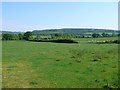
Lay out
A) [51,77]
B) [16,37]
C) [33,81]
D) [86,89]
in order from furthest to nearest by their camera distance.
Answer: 1. [16,37]
2. [51,77]
3. [33,81]
4. [86,89]

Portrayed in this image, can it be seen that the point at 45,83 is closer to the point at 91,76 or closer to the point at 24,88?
the point at 24,88

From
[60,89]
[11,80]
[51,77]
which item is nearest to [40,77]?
[51,77]

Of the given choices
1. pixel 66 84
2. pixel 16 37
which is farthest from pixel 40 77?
pixel 16 37

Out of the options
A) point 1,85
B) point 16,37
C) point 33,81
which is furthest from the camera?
point 16,37

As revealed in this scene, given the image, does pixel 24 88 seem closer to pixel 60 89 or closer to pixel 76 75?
pixel 60 89

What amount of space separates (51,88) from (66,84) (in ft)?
4.34

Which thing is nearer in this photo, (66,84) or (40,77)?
(66,84)

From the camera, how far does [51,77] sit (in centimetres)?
1670

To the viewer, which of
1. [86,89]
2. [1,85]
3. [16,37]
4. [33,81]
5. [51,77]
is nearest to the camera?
[86,89]

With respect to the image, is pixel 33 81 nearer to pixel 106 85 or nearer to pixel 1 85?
pixel 1 85

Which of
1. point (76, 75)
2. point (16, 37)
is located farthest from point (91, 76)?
point (16, 37)

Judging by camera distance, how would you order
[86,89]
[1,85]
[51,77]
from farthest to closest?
[51,77] → [1,85] → [86,89]

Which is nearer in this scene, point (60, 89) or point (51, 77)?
point (60, 89)

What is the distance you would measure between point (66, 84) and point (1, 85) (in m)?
3.29
